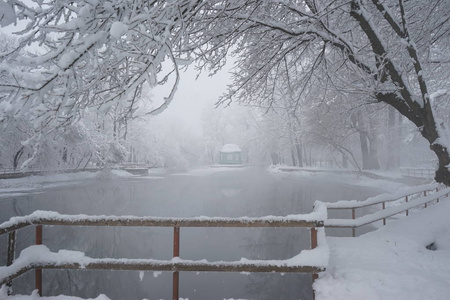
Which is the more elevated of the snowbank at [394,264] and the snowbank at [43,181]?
the snowbank at [394,264]

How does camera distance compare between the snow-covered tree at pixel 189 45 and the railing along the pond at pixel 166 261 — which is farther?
the railing along the pond at pixel 166 261

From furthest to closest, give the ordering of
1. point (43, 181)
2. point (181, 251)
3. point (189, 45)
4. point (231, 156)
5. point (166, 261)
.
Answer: point (231, 156)
point (43, 181)
point (181, 251)
point (189, 45)
point (166, 261)

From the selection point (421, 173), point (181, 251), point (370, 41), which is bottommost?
point (181, 251)

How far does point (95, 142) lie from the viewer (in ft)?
99.2

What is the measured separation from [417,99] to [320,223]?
450cm

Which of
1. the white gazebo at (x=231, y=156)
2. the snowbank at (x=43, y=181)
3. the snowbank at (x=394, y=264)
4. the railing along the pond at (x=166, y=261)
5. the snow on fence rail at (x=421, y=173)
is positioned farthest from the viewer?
the white gazebo at (x=231, y=156)

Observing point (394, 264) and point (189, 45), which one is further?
point (189, 45)

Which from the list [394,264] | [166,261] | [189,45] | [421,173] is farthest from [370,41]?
[421,173]

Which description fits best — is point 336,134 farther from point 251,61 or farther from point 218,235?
point 251,61

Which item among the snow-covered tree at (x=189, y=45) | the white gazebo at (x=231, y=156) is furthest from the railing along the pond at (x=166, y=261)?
the white gazebo at (x=231, y=156)

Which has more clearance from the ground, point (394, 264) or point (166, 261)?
point (166, 261)

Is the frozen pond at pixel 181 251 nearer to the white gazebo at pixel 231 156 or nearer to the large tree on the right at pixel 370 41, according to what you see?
the large tree on the right at pixel 370 41

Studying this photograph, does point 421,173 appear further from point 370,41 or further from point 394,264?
point 394,264

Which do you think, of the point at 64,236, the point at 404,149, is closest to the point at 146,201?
the point at 64,236
